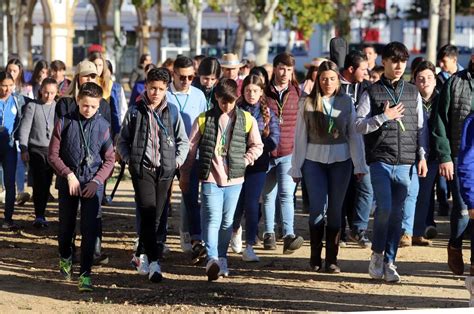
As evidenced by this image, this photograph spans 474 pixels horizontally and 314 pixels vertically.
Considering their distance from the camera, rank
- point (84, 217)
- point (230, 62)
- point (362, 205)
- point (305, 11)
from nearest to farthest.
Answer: point (84, 217) → point (362, 205) → point (230, 62) → point (305, 11)

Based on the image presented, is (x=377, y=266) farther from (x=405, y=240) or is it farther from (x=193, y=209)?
(x=193, y=209)

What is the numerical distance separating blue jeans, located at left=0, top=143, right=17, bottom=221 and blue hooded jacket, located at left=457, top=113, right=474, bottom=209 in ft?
21.0

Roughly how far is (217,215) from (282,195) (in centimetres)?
169

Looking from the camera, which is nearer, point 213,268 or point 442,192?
point 213,268

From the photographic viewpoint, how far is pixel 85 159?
9.95 metres

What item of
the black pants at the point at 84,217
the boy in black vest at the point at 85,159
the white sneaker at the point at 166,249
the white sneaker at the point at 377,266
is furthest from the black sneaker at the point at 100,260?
the white sneaker at the point at 377,266

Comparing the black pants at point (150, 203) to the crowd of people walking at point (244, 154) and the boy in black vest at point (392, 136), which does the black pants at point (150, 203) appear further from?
the boy in black vest at point (392, 136)

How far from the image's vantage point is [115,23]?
45.2 metres

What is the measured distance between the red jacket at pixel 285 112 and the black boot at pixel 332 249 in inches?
56.2

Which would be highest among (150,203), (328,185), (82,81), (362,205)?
(82,81)

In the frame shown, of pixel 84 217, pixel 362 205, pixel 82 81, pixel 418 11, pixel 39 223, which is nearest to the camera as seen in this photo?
pixel 84 217

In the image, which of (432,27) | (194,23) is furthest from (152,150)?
(194,23)

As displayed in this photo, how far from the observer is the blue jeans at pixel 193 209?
11.5 metres

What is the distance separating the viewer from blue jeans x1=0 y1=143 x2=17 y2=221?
13305 millimetres
